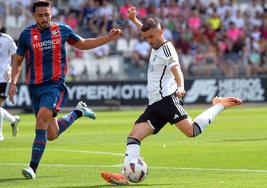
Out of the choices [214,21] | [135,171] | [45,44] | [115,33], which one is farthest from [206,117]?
[214,21]

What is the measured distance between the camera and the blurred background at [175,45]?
33.8 metres

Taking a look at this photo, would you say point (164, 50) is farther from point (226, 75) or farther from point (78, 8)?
point (78, 8)

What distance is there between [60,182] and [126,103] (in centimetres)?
2201

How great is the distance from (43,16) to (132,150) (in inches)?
102

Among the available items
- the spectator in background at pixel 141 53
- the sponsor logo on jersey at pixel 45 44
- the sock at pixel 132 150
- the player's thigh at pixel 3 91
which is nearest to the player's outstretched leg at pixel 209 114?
the sock at pixel 132 150

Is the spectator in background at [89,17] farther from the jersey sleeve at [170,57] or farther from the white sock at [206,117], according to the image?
the jersey sleeve at [170,57]

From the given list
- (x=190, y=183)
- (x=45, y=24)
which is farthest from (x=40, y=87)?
(x=190, y=183)

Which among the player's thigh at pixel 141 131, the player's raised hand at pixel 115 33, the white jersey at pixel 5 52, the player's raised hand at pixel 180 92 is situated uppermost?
the player's raised hand at pixel 115 33

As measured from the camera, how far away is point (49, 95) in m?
12.7

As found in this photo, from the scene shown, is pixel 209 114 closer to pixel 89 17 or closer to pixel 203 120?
pixel 203 120

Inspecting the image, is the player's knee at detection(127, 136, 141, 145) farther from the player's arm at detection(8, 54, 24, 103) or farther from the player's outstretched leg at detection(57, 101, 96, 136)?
the player's outstretched leg at detection(57, 101, 96, 136)

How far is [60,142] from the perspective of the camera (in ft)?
63.0

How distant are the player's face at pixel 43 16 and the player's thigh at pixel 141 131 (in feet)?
7.13

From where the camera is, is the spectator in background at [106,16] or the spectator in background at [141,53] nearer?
the spectator in background at [141,53]
